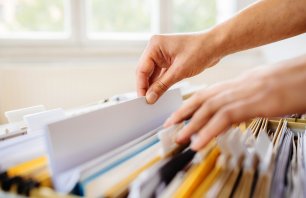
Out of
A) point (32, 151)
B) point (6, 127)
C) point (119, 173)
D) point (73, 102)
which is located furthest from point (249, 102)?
point (73, 102)

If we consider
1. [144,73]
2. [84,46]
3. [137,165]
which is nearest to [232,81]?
[137,165]

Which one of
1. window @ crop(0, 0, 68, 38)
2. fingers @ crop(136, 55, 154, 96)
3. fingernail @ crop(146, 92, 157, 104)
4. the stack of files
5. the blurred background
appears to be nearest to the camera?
the stack of files

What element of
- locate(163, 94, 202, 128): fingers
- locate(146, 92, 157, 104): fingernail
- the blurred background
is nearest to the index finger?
locate(146, 92, 157, 104): fingernail

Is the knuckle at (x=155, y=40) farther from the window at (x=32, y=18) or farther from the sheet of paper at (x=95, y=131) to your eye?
the window at (x=32, y=18)

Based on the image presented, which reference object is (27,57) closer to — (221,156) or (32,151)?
(32,151)

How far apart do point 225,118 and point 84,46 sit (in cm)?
123

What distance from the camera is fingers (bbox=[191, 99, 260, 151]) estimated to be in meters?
0.39

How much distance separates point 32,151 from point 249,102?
12.6 inches

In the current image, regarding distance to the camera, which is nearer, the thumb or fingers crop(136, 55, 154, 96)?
the thumb

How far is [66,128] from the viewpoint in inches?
14.6

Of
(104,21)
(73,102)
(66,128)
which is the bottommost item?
(73,102)

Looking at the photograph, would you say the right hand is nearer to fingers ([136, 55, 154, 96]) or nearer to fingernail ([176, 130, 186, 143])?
fingers ([136, 55, 154, 96])

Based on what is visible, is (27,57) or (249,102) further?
(27,57)

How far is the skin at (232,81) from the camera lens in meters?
0.39
